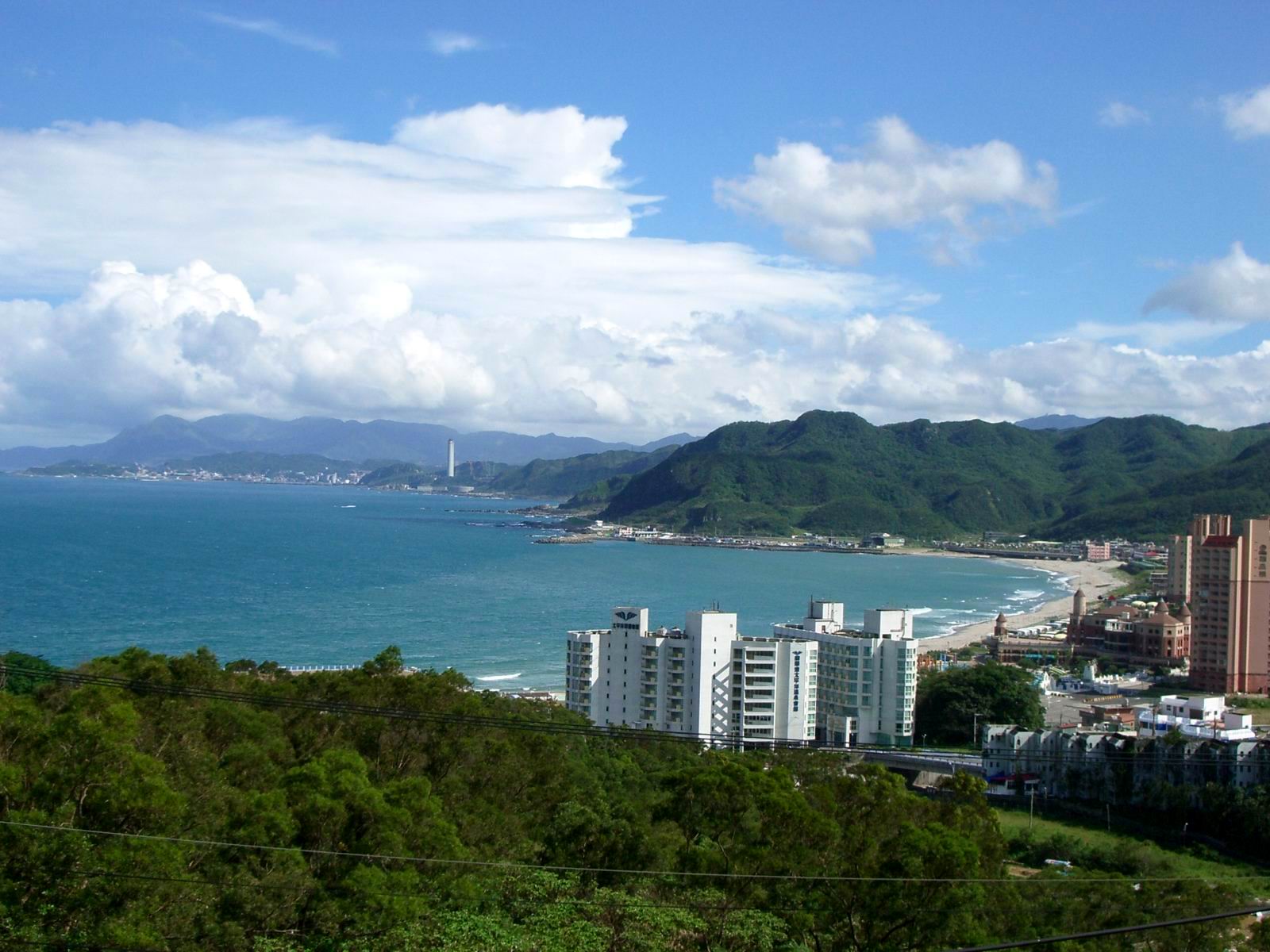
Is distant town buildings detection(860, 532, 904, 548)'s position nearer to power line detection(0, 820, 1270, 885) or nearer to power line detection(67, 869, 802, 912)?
power line detection(0, 820, 1270, 885)

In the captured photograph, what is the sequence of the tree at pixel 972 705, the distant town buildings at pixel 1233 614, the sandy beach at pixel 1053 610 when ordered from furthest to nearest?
the sandy beach at pixel 1053 610
the distant town buildings at pixel 1233 614
the tree at pixel 972 705

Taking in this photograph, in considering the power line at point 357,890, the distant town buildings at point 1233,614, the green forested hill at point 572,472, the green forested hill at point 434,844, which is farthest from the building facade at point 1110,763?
the green forested hill at point 572,472

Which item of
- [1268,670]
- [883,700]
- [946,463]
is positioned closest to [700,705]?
[883,700]

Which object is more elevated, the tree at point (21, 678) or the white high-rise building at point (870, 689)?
the tree at point (21, 678)

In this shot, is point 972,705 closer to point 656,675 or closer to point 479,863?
point 656,675

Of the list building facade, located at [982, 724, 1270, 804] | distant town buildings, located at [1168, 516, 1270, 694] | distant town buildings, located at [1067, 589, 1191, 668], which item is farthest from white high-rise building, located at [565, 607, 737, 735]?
distant town buildings, located at [1067, 589, 1191, 668]

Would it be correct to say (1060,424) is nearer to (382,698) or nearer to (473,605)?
(473,605)

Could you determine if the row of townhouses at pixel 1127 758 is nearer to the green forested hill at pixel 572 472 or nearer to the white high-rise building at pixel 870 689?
the white high-rise building at pixel 870 689
